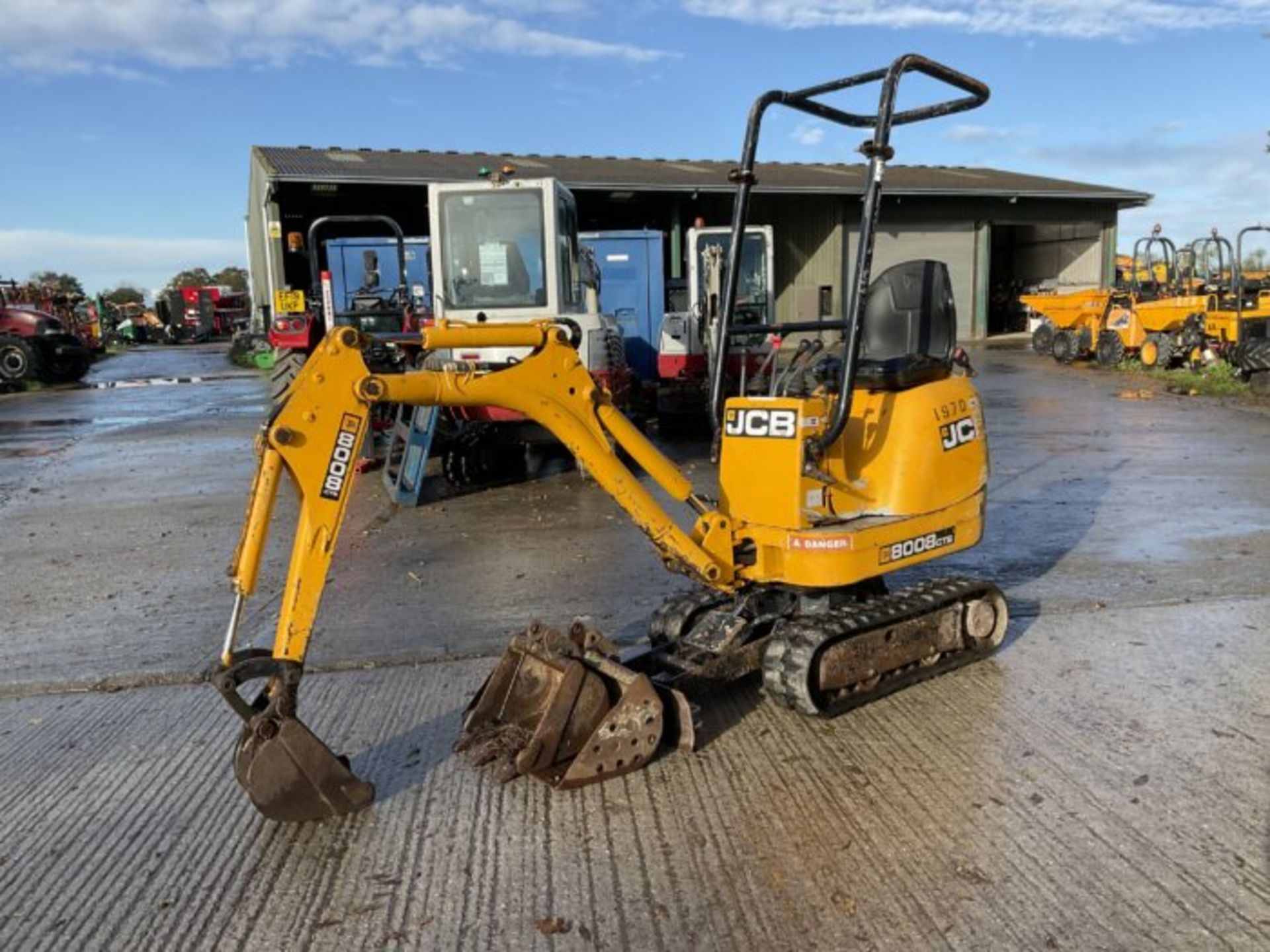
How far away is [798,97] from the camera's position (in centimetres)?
450

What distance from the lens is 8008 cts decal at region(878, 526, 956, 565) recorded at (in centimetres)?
419

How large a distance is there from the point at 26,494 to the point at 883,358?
8608 mm

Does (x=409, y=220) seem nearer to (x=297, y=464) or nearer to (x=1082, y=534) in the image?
(x=1082, y=534)

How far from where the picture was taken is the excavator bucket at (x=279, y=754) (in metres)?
3.24

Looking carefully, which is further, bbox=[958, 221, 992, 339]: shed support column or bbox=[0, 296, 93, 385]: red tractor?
bbox=[958, 221, 992, 339]: shed support column

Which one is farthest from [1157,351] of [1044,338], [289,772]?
[289,772]

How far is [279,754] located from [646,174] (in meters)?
25.9

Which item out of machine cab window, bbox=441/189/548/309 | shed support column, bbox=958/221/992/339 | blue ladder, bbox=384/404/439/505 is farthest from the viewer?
shed support column, bbox=958/221/992/339

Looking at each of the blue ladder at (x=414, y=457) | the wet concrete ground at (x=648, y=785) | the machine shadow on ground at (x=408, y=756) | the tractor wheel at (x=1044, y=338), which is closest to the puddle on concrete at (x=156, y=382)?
the blue ladder at (x=414, y=457)

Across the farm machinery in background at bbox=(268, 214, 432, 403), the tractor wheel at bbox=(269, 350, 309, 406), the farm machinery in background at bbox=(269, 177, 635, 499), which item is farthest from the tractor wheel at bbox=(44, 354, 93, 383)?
the farm machinery in background at bbox=(269, 177, 635, 499)

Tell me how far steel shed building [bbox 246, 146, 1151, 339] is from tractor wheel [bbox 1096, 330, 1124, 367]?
6.35 meters

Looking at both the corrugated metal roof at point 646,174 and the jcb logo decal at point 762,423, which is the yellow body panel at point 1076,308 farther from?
Result: the jcb logo decal at point 762,423

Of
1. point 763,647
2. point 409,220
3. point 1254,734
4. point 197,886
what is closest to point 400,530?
point 763,647

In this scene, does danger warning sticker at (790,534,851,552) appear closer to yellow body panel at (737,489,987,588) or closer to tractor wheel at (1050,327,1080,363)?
yellow body panel at (737,489,987,588)
